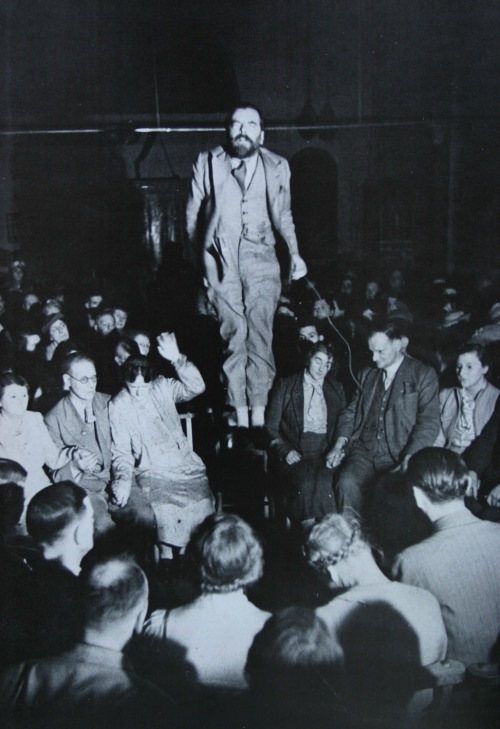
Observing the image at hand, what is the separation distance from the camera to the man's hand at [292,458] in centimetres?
375

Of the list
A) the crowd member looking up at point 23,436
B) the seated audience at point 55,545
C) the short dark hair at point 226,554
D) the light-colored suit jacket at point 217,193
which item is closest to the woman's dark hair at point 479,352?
the light-colored suit jacket at point 217,193

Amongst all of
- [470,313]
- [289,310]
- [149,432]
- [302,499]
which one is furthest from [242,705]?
[470,313]

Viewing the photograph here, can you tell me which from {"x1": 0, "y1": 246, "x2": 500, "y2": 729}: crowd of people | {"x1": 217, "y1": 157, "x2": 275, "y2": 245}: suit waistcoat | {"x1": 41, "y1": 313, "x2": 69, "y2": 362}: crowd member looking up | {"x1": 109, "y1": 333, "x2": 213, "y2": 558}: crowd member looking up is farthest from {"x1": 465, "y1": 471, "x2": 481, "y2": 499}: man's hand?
{"x1": 41, "y1": 313, "x2": 69, "y2": 362}: crowd member looking up

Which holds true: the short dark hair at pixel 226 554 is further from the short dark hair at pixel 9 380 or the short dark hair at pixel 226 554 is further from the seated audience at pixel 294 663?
the short dark hair at pixel 9 380

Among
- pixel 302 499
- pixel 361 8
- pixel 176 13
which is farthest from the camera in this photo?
pixel 176 13

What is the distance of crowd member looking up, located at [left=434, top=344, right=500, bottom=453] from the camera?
368 cm

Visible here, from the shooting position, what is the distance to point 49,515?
8.91 feet

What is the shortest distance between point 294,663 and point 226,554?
487 mm

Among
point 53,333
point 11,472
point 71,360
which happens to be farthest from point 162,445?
point 53,333

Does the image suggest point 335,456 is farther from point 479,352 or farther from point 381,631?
point 381,631

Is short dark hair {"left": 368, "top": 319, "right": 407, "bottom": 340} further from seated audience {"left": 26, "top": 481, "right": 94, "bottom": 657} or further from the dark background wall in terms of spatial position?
the dark background wall

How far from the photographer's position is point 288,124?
433 inches

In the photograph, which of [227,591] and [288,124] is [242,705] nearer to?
[227,591]

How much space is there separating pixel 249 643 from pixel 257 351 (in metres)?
2.01
